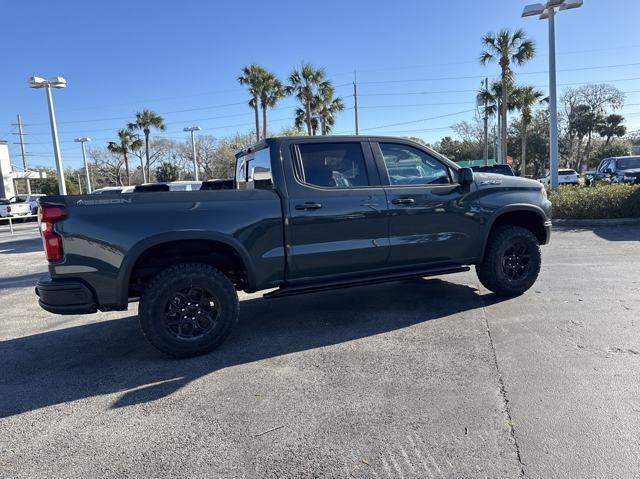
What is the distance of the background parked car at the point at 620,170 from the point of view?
19.6 meters

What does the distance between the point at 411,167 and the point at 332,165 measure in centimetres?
95

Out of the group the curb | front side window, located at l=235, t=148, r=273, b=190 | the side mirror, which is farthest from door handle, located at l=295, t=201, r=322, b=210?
the curb

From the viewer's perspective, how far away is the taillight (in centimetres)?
365

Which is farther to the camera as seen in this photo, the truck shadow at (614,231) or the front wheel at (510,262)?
the truck shadow at (614,231)

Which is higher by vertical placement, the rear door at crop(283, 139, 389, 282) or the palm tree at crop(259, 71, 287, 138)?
the palm tree at crop(259, 71, 287, 138)

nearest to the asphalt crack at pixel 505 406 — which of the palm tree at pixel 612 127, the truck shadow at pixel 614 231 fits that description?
the truck shadow at pixel 614 231

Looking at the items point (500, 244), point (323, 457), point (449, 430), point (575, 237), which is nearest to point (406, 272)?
point (500, 244)

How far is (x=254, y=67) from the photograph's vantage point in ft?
102

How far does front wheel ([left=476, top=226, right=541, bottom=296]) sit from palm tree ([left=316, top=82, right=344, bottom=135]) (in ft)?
92.0

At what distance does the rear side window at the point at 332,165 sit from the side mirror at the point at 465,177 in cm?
113

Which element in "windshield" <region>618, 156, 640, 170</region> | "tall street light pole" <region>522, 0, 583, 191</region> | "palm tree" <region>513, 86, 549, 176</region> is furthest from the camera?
"palm tree" <region>513, 86, 549, 176</region>

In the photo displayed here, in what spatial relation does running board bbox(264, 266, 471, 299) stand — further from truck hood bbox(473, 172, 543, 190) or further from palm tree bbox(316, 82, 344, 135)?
palm tree bbox(316, 82, 344, 135)

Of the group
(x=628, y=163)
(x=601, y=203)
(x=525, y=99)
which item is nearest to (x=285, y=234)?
(x=601, y=203)

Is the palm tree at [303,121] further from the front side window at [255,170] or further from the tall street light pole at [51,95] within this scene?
the front side window at [255,170]
